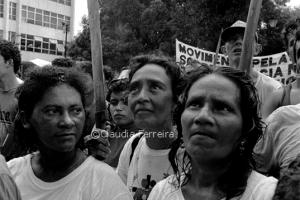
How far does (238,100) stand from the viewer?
1.84m

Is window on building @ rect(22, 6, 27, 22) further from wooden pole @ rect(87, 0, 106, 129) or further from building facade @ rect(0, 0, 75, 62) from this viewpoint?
Result: wooden pole @ rect(87, 0, 106, 129)

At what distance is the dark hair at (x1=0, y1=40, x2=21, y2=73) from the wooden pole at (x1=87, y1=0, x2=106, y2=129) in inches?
93.7

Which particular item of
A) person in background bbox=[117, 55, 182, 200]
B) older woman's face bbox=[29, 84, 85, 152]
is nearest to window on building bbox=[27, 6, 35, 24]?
person in background bbox=[117, 55, 182, 200]

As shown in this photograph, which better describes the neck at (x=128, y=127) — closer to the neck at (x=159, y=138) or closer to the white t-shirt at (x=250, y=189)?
the neck at (x=159, y=138)

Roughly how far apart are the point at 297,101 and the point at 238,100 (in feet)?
3.21

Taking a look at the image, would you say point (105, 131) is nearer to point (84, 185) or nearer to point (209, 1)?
point (84, 185)

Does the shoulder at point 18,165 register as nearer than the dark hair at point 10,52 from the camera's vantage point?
Yes

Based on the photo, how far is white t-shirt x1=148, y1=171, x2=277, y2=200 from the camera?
1.65 m

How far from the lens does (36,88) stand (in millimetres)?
2346

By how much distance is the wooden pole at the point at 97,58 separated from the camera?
8.32 ft

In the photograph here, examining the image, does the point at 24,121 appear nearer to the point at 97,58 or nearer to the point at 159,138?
the point at 97,58

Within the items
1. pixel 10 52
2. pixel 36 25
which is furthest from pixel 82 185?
pixel 36 25

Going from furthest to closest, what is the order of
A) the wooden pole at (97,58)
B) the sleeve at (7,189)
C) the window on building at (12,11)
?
1. the window on building at (12,11)
2. the wooden pole at (97,58)
3. the sleeve at (7,189)

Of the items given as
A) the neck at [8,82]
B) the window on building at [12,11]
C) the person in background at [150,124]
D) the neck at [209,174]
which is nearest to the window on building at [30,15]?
the window on building at [12,11]
